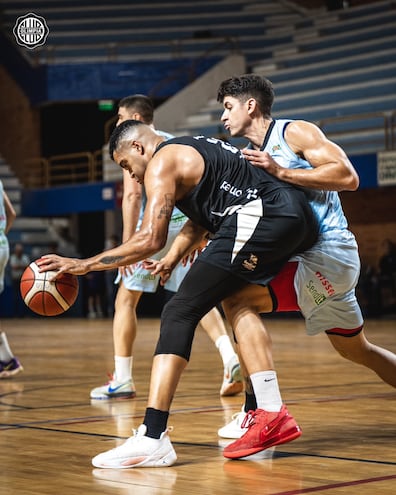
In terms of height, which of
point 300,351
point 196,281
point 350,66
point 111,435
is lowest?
point 300,351

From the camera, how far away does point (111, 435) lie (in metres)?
5.23

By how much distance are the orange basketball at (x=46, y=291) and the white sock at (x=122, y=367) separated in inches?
84.2

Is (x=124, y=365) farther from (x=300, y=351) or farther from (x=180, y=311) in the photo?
(x=300, y=351)

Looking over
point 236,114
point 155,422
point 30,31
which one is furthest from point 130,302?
point 30,31

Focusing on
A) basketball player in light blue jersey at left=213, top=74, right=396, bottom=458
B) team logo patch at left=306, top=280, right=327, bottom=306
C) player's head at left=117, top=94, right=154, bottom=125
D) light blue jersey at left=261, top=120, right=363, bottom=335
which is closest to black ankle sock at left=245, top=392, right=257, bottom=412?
basketball player in light blue jersey at left=213, top=74, right=396, bottom=458

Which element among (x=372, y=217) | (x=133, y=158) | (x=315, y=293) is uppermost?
(x=133, y=158)

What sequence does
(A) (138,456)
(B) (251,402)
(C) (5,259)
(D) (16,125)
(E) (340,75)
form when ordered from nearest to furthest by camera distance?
(A) (138,456), (B) (251,402), (C) (5,259), (E) (340,75), (D) (16,125)

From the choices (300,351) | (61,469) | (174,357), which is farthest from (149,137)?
(300,351)

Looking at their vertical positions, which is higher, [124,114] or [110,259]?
[124,114]

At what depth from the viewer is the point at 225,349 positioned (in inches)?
282

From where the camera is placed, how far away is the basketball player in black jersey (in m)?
4.34

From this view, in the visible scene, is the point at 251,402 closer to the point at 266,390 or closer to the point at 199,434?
the point at 199,434

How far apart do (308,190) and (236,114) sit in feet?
1.69

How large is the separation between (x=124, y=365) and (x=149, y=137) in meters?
2.70
